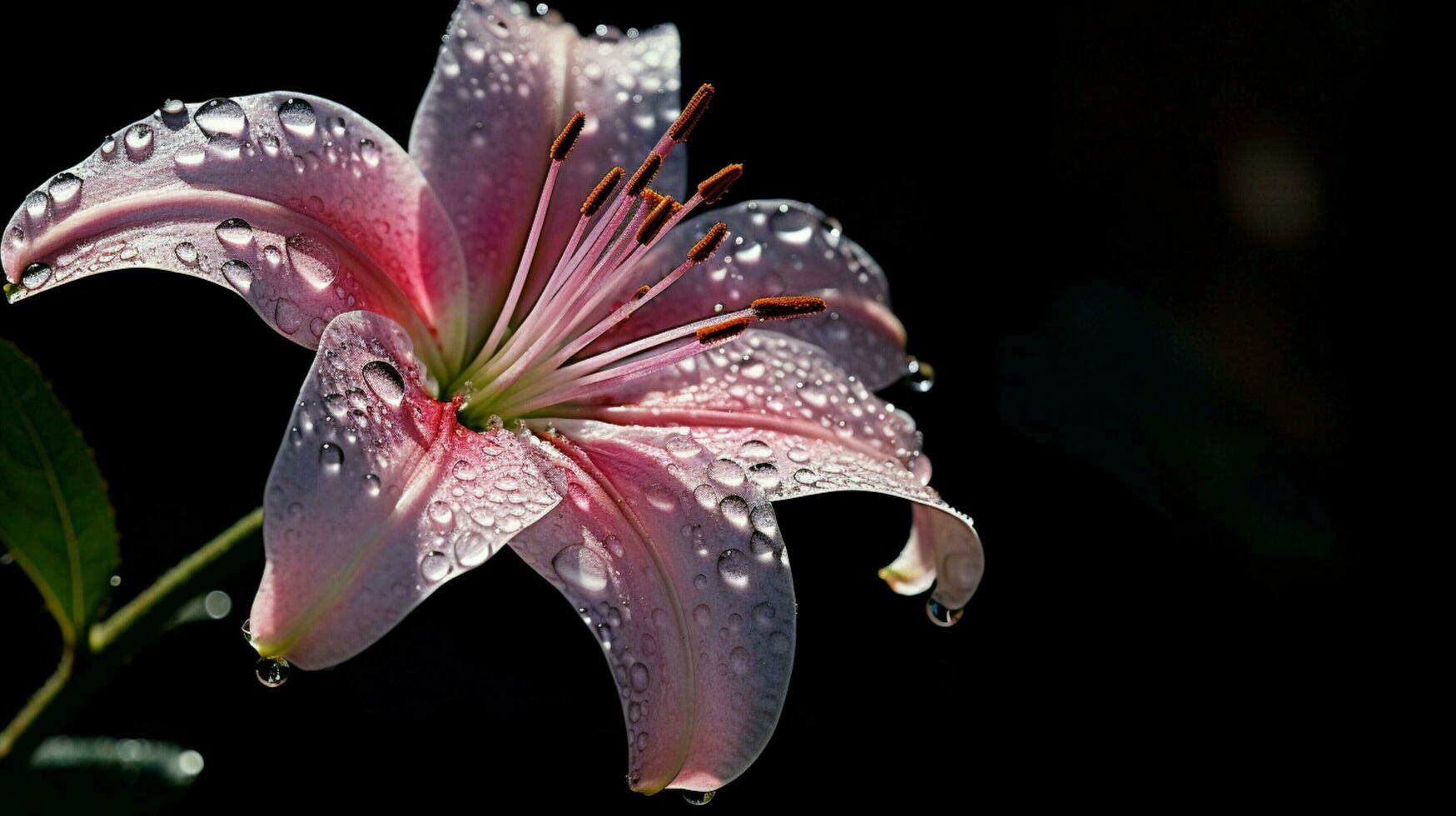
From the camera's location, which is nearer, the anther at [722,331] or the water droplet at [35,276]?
the water droplet at [35,276]

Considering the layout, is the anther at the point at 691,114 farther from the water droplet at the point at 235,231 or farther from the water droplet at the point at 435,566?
the water droplet at the point at 435,566

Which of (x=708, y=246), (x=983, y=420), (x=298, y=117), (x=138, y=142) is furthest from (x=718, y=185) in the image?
(x=983, y=420)

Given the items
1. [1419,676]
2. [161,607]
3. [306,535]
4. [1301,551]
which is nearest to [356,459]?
[306,535]

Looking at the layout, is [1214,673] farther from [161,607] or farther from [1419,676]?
[161,607]

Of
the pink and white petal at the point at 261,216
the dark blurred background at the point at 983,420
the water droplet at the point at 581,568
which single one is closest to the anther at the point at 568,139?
the pink and white petal at the point at 261,216

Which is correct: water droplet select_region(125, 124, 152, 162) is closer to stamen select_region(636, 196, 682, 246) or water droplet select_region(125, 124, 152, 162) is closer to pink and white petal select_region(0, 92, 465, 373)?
pink and white petal select_region(0, 92, 465, 373)

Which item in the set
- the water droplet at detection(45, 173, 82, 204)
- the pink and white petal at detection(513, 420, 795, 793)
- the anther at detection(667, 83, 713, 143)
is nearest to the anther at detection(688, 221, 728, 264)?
the anther at detection(667, 83, 713, 143)

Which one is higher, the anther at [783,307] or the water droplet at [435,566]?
the water droplet at [435,566]
